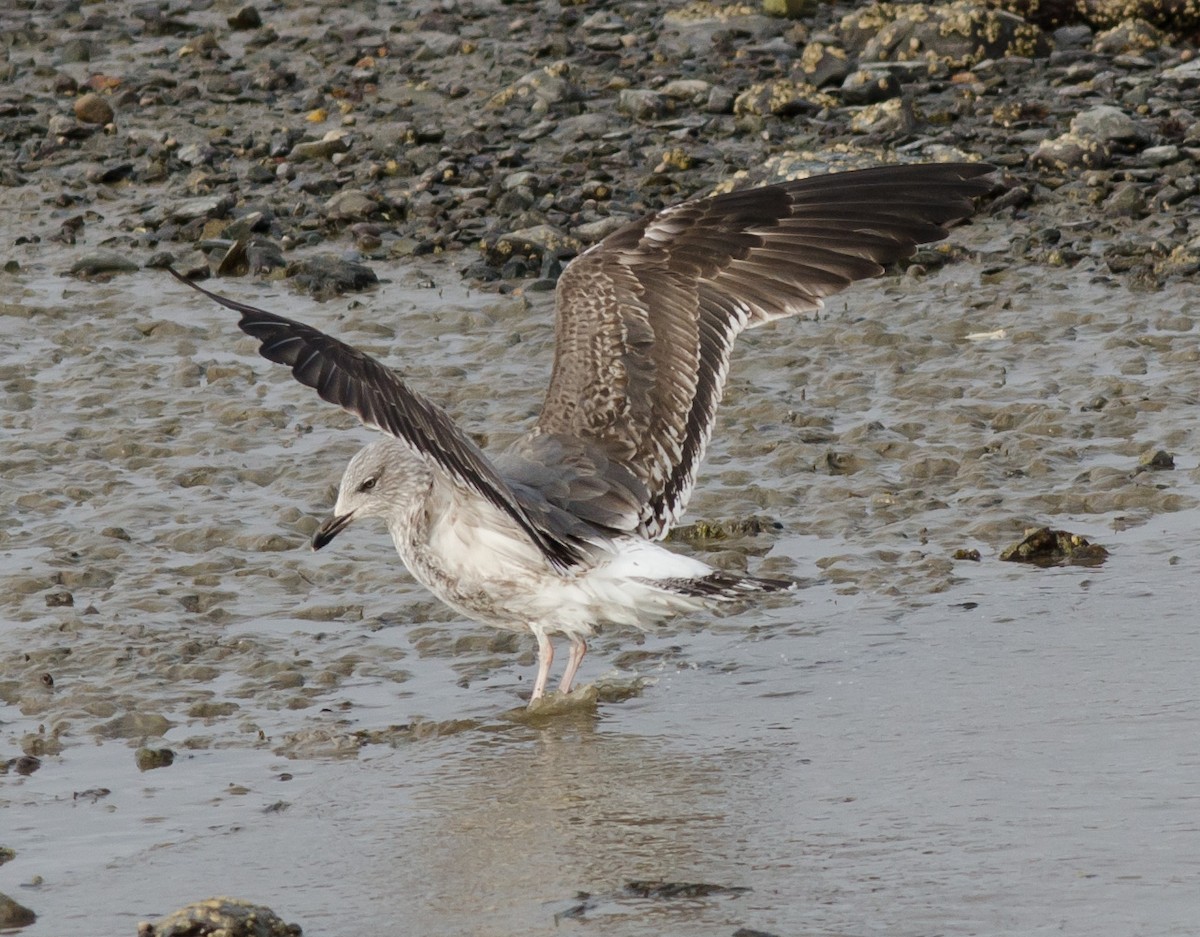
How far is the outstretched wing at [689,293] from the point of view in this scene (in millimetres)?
6258

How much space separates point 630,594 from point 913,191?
193 cm

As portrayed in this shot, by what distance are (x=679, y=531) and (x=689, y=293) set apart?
3.07 feet

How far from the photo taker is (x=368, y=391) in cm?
478

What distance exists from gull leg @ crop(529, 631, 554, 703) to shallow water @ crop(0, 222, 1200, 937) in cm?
16

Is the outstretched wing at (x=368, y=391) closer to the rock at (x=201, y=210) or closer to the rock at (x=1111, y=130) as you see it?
the rock at (x=201, y=210)

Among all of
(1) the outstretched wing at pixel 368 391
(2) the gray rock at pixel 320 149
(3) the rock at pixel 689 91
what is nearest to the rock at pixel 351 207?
(2) the gray rock at pixel 320 149

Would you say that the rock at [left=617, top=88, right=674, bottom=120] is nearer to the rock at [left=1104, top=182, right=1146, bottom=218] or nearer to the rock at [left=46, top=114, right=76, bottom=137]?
the rock at [left=1104, top=182, right=1146, bottom=218]

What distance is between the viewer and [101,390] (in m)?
8.52

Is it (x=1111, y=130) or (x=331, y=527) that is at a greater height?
(x=1111, y=130)

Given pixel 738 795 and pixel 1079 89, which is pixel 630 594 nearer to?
pixel 738 795

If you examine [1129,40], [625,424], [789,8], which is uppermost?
[789,8]

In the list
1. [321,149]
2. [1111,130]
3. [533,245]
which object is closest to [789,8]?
[1111,130]

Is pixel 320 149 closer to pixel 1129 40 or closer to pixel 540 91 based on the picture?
pixel 540 91

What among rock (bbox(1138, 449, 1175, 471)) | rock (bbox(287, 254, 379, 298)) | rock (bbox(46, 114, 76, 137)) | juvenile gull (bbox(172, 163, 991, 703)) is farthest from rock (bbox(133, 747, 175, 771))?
rock (bbox(46, 114, 76, 137))
